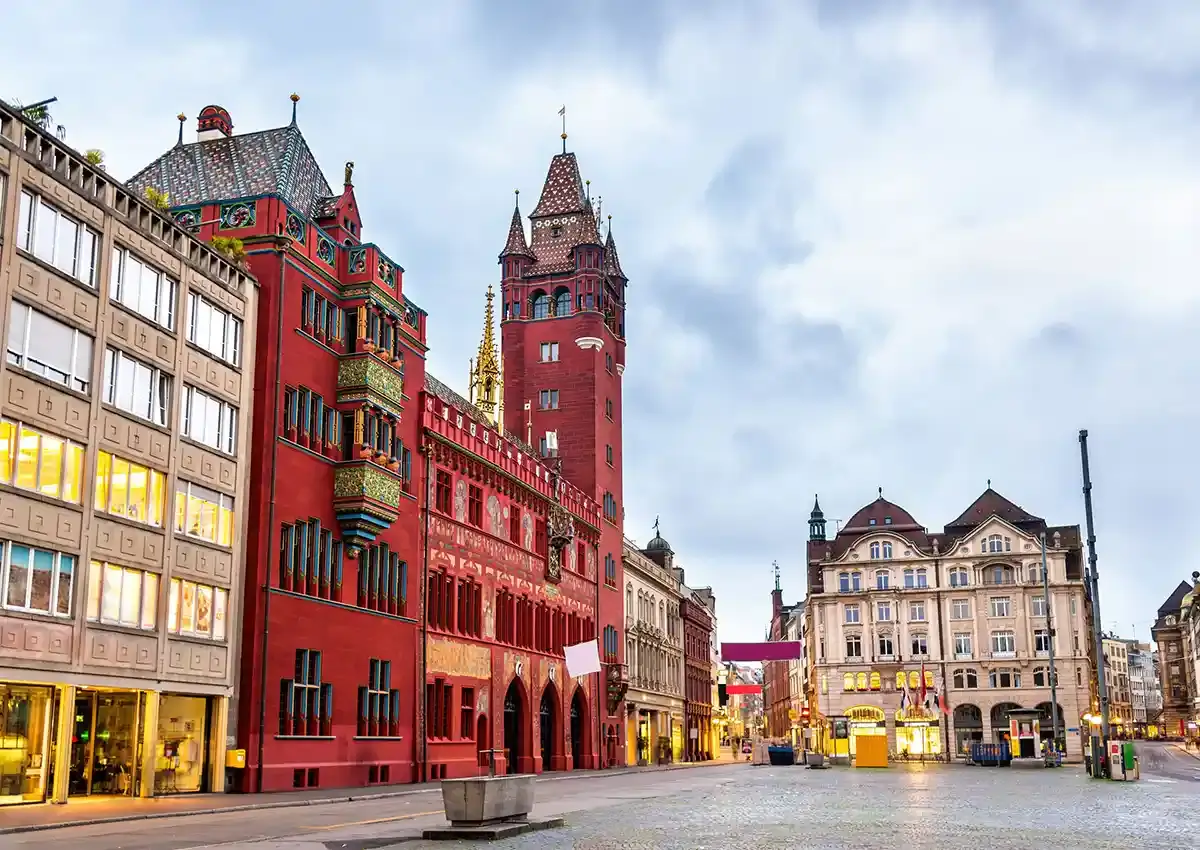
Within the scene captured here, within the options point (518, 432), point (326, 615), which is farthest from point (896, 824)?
point (518, 432)

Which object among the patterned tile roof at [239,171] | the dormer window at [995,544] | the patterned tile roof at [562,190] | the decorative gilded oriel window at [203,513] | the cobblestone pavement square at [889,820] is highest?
the patterned tile roof at [562,190]

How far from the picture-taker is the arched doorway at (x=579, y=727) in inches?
2729

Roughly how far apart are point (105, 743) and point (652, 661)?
201ft

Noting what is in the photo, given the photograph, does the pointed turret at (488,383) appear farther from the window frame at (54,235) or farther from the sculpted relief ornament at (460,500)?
the window frame at (54,235)

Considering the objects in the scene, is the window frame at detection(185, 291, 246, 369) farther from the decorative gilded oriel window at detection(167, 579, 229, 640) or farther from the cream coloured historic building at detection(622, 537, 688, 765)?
the cream coloured historic building at detection(622, 537, 688, 765)

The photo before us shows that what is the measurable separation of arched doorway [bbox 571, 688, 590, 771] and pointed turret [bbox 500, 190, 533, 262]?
27.1m

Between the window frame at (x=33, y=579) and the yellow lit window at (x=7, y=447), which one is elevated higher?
the yellow lit window at (x=7, y=447)

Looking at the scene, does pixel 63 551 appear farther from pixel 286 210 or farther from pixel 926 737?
pixel 926 737

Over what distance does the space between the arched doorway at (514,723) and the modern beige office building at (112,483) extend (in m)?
23.7

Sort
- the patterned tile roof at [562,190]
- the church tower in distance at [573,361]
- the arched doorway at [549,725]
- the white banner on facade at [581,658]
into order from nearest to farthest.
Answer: the white banner on facade at [581,658]
the arched doorway at [549,725]
the church tower in distance at [573,361]
the patterned tile roof at [562,190]

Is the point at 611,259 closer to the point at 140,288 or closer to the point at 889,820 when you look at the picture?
the point at 140,288

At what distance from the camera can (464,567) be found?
179ft

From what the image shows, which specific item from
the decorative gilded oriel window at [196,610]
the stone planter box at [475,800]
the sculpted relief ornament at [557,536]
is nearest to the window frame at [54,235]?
the decorative gilded oriel window at [196,610]

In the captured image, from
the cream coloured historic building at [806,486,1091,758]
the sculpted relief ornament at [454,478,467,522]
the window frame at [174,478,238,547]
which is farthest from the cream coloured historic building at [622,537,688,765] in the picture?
the window frame at [174,478,238,547]
